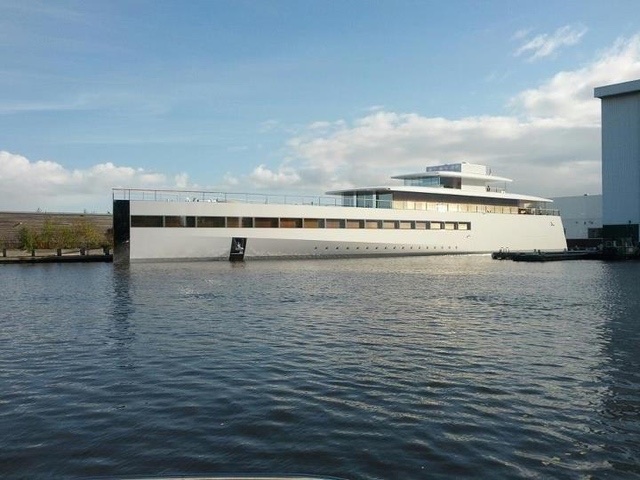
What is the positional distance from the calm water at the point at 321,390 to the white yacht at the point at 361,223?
1119 inches

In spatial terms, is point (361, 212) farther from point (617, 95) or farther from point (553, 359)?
point (553, 359)

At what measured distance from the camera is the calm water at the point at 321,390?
8.02 metres

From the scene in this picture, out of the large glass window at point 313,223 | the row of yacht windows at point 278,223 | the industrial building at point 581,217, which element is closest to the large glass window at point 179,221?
the row of yacht windows at point 278,223

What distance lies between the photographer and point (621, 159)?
7500 cm

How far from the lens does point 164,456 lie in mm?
8055

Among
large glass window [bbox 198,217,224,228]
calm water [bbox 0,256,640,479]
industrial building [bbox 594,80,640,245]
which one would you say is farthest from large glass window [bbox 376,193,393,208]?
calm water [bbox 0,256,640,479]

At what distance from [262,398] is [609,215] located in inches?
3027

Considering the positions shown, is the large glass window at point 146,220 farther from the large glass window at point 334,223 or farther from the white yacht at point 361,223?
the large glass window at point 334,223

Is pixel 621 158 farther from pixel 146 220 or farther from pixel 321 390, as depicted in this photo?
pixel 321 390

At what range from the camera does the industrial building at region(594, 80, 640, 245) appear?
7400 centimetres

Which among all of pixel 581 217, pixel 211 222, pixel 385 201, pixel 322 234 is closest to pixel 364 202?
pixel 385 201

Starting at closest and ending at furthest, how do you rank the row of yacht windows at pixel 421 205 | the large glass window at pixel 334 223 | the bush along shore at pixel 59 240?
the large glass window at pixel 334 223 < the row of yacht windows at pixel 421 205 < the bush along shore at pixel 59 240

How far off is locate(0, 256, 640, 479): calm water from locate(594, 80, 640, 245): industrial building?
58.0 m

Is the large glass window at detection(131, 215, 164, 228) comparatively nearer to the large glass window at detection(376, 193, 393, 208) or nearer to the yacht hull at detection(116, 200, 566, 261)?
the yacht hull at detection(116, 200, 566, 261)
